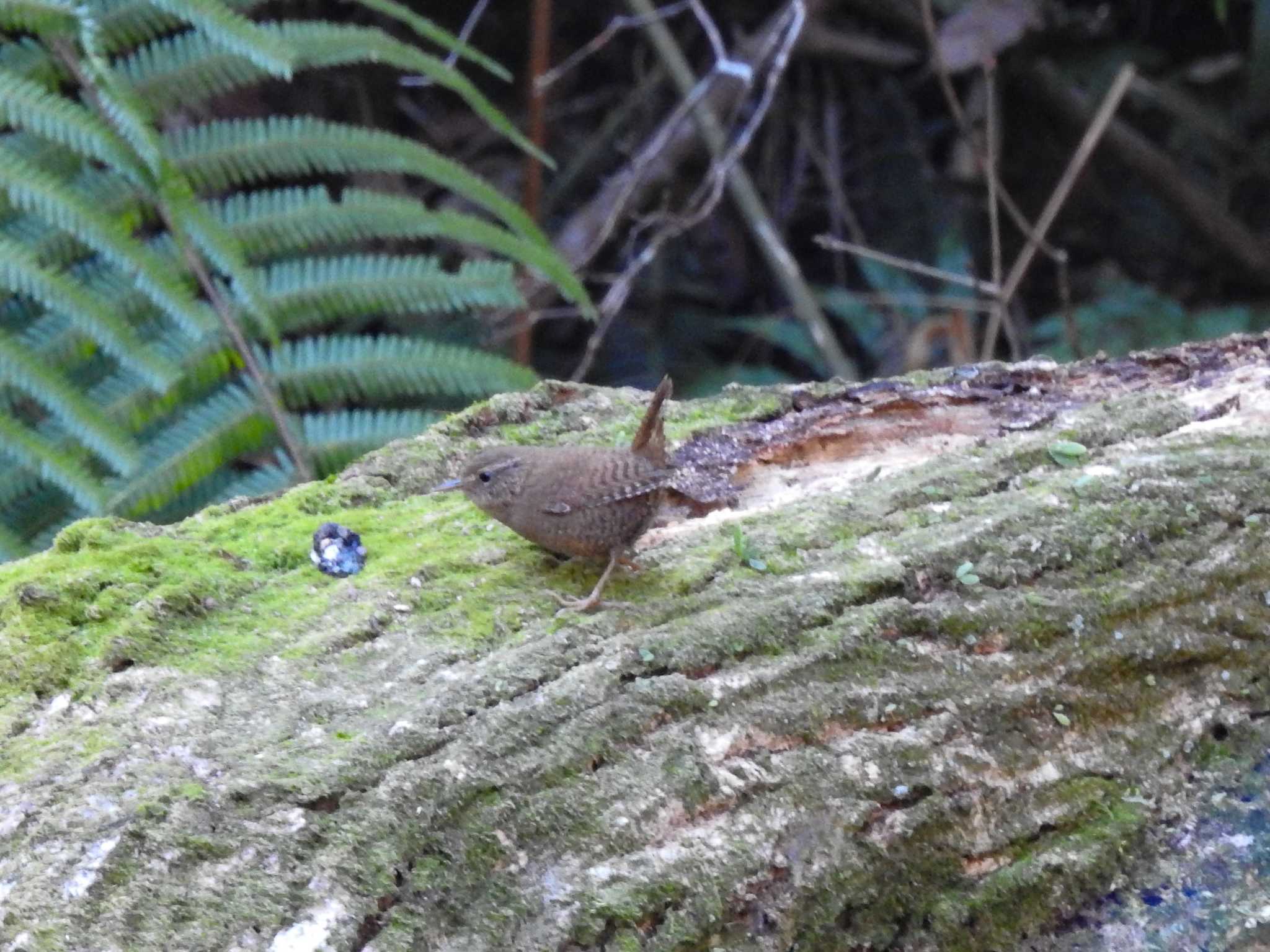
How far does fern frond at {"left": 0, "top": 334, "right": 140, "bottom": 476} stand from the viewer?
247 cm

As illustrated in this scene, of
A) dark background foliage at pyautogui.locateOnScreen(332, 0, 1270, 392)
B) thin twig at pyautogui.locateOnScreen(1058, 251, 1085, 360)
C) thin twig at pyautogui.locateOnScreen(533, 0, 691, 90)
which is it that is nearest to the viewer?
thin twig at pyautogui.locateOnScreen(1058, 251, 1085, 360)

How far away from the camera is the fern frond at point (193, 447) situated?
2594 mm

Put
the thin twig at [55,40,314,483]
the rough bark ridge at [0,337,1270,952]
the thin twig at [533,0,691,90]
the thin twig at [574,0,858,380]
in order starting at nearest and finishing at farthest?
the rough bark ridge at [0,337,1270,952] < the thin twig at [55,40,314,483] < the thin twig at [533,0,691,90] < the thin twig at [574,0,858,380]

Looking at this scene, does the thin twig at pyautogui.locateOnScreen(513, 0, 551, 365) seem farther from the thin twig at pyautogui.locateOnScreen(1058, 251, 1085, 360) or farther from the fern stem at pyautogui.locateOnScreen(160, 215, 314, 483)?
the thin twig at pyautogui.locateOnScreen(1058, 251, 1085, 360)

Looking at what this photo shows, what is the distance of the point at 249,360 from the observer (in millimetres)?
2748

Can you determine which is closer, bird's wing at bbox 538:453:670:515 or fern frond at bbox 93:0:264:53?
bird's wing at bbox 538:453:670:515

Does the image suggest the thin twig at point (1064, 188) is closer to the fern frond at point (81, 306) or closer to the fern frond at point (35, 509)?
the fern frond at point (81, 306)

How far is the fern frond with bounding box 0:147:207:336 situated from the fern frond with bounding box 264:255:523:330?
0.24 meters

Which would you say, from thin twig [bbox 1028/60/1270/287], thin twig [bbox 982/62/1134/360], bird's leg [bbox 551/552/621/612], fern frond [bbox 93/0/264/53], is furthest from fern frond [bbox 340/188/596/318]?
thin twig [bbox 1028/60/1270/287]

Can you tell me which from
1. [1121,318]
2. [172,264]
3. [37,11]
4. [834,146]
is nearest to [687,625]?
[172,264]

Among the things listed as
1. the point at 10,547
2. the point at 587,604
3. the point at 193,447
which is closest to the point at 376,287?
the point at 193,447

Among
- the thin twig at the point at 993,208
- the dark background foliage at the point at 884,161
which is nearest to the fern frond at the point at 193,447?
the dark background foliage at the point at 884,161

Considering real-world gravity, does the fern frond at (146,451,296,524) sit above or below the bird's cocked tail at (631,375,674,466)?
below

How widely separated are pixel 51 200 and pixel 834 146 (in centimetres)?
302
